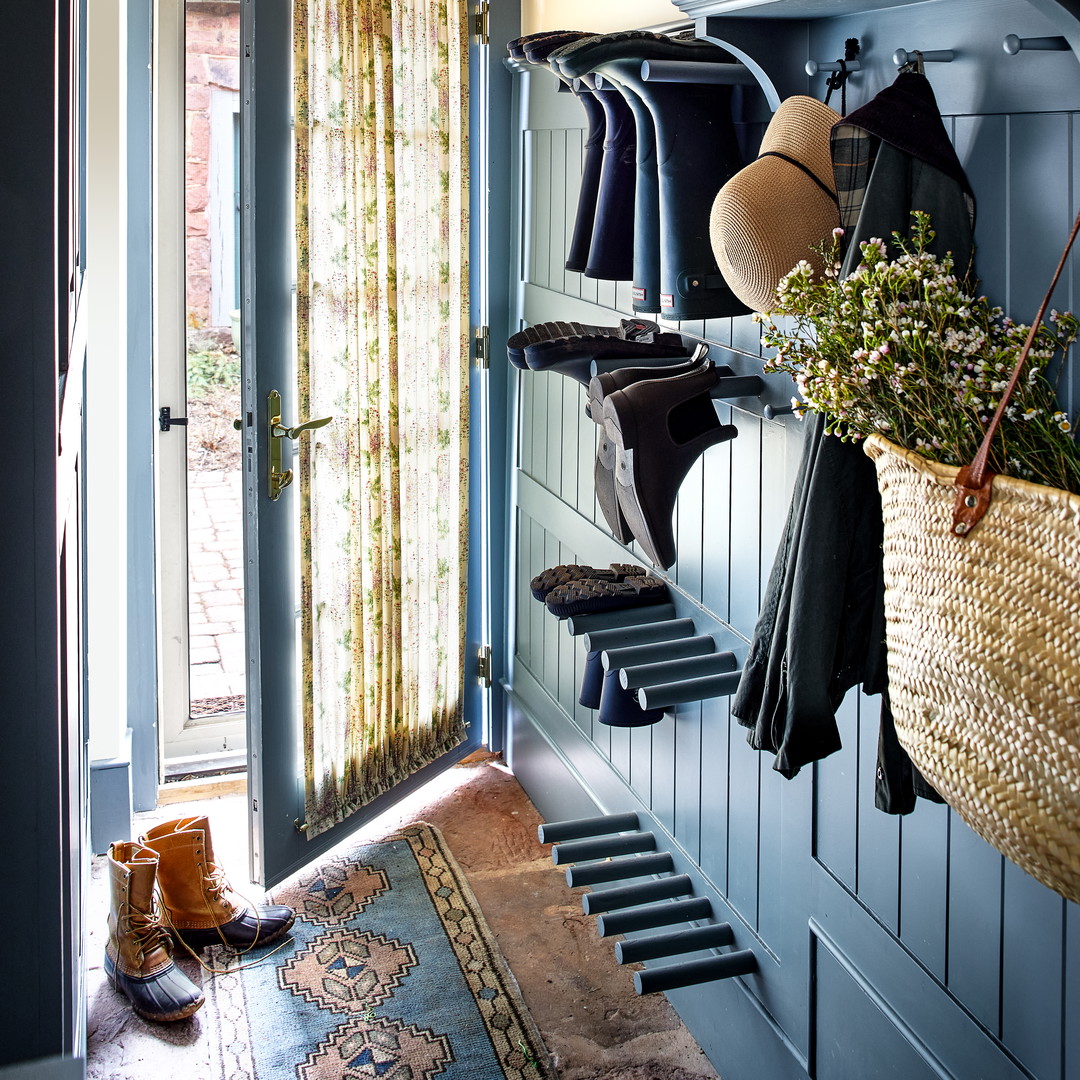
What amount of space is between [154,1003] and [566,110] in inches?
78.2

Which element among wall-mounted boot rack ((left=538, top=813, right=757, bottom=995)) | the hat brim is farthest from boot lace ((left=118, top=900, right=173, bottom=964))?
the hat brim

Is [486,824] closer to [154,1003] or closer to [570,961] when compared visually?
[570,961]

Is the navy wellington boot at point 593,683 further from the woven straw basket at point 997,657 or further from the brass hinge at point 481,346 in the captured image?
the woven straw basket at point 997,657

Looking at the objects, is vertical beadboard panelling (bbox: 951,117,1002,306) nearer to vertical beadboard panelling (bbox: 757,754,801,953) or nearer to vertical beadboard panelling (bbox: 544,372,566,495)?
vertical beadboard panelling (bbox: 757,754,801,953)

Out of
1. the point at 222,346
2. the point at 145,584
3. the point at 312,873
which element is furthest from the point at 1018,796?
the point at 222,346

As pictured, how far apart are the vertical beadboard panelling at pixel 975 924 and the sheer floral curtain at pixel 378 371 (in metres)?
1.64

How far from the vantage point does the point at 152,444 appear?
3057 millimetres

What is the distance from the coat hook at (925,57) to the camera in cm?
132

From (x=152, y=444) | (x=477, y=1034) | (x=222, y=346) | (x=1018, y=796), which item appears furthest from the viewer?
(x=222, y=346)

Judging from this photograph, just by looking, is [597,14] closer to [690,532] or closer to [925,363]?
[690,532]

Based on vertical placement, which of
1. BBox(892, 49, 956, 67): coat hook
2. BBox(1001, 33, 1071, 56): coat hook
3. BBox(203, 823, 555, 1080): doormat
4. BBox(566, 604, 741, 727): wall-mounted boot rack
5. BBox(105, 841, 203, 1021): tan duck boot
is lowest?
BBox(203, 823, 555, 1080): doormat

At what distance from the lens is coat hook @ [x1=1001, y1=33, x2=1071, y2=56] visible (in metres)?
1.12

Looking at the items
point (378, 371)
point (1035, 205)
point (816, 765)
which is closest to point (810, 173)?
point (1035, 205)

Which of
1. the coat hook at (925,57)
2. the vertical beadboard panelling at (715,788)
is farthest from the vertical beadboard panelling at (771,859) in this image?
the coat hook at (925,57)
